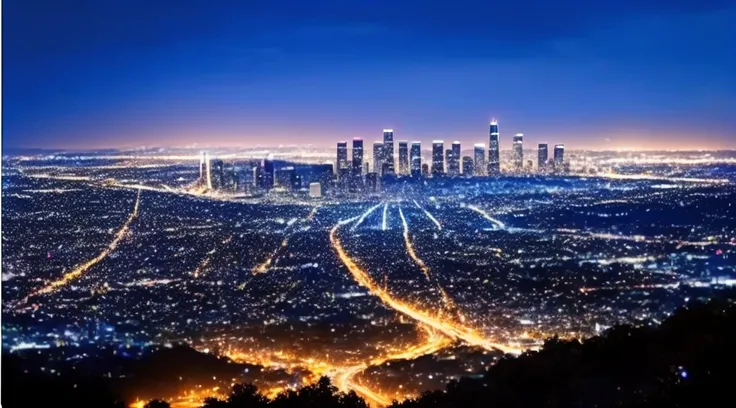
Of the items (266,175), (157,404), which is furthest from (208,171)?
(157,404)

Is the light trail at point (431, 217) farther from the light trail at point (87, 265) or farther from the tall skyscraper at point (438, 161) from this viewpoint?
the light trail at point (87, 265)

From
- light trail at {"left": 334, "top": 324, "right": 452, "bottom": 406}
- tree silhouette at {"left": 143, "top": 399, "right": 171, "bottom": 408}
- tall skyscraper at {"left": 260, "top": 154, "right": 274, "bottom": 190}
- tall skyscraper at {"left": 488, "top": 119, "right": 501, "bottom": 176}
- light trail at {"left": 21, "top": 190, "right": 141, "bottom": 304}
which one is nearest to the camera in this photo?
tree silhouette at {"left": 143, "top": 399, "right": 171, "bottom": 408}

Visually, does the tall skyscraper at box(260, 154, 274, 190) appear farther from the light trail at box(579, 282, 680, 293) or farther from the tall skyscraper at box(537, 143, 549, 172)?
the light trail at box(579, 282, 680, 293)

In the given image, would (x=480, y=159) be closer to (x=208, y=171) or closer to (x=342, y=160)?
(x=342, y=160)

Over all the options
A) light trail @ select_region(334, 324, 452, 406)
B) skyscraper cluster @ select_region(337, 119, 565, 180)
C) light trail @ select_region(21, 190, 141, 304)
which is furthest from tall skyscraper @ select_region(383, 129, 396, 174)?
light trail @ select_region(334, 324, 452, 406)

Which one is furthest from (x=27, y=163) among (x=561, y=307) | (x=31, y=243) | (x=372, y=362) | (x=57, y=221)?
(x=561, y=307)

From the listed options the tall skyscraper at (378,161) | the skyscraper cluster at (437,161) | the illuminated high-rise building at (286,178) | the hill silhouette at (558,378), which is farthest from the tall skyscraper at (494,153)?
the hill silhouette at (558,378)

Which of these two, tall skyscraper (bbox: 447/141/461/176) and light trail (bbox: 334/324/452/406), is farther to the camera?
tall skyscraper (bbox: 447/141/461/176)
